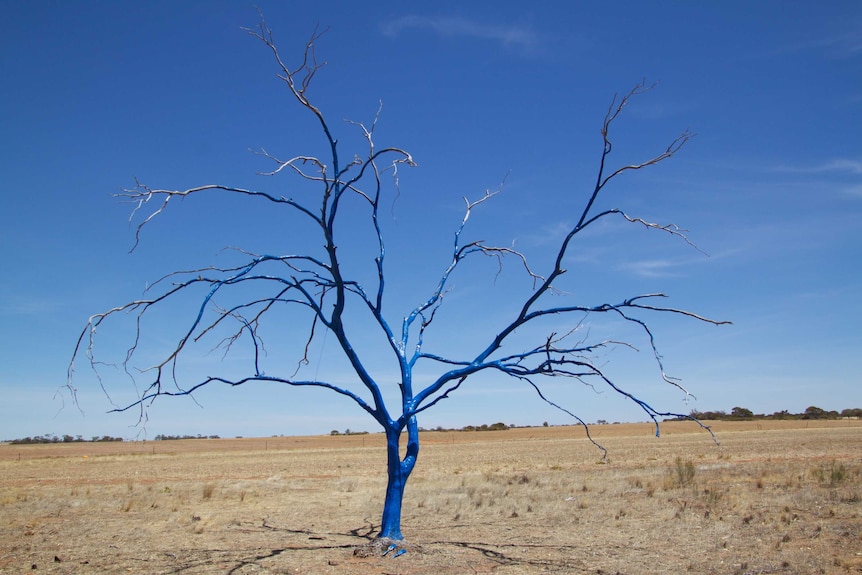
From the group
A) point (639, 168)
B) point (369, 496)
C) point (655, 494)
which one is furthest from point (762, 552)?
point (369, 496)

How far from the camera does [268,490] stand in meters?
24.9

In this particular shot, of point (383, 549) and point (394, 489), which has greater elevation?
point (394, 489)

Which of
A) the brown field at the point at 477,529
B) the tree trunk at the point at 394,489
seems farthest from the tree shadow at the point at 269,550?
the tree trunk at the point at 394,489

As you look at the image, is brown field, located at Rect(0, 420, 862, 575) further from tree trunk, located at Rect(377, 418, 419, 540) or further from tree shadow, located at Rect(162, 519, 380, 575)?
tree trunk, located at Rect(377, 418, 419, 540)

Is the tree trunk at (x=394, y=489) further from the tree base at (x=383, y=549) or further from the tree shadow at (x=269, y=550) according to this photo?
the tree shadow at (x=269, y=550)

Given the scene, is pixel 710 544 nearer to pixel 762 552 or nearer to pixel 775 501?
pixel 762 552

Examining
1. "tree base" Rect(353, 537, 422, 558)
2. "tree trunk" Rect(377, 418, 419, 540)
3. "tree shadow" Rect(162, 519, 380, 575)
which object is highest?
"tree trunk" Rect(377, 418, 419, 540)

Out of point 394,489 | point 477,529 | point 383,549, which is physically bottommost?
point 477,529

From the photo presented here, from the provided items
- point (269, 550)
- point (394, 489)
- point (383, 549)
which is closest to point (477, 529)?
point (394, 489)

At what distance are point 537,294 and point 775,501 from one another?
9.98m

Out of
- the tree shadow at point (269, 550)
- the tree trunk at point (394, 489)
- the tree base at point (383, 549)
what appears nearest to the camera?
the tree shadow at point (269, 550)

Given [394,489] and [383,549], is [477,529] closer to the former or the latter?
[394,489]

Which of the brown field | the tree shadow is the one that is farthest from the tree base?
the tree shadow

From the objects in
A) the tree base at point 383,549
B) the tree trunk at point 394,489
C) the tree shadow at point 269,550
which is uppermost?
the tree trunk at point 394,489
